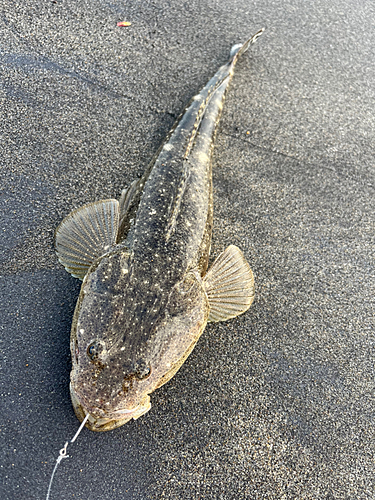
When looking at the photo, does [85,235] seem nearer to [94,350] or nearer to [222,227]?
[94,350]

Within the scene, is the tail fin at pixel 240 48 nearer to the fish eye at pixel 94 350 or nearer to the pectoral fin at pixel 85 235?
the pectoral fin at pixel 85 235

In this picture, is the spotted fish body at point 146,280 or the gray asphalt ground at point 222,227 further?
the gray asphalt ground at point 222,227

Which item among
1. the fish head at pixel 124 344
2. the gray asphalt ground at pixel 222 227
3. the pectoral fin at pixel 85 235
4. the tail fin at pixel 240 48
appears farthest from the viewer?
the tail fin at pixel 240 48

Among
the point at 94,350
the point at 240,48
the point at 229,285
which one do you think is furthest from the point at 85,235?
the point at 240,48

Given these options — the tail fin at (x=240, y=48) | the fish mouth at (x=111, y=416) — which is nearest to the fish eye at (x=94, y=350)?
the fish mouth at (x=111, y=416)

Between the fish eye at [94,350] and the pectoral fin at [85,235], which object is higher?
the pectoral fin at [85,235]

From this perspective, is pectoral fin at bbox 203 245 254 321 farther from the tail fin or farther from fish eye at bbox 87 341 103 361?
the tail fin

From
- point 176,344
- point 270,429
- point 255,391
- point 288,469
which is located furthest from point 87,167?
point 288,469

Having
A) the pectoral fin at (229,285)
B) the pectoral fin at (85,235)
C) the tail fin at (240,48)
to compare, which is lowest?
the pectoral fin at (229,285)
